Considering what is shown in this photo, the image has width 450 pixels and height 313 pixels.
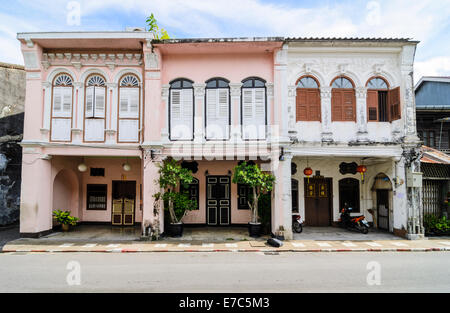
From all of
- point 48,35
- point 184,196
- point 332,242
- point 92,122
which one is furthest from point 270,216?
point 48,35

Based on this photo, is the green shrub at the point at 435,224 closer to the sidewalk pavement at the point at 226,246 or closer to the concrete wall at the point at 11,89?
the sidewalk pavement at the point at 226,246

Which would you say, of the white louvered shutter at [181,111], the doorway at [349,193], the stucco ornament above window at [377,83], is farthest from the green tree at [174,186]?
the stucco ornament above window at [377,83]

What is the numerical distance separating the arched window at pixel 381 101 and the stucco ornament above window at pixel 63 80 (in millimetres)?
13191

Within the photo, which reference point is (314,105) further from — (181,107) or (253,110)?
(181,107)

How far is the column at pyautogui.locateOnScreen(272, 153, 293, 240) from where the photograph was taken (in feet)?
36.1

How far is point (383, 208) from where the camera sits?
1314 cm

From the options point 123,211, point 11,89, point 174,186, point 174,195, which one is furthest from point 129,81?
point 11,89

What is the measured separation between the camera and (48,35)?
36.3ft

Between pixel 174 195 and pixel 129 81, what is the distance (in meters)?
5.39

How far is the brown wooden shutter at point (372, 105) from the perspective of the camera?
11766 mm

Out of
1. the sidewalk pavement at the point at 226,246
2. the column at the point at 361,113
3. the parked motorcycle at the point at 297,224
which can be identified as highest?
the column at the point at 361,113

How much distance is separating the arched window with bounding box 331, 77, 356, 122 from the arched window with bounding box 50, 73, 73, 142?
11479mm

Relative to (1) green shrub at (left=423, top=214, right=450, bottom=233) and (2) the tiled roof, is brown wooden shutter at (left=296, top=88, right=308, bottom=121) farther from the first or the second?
(1) green shrub at (left=423, top=214, right=450, bottom=233)
